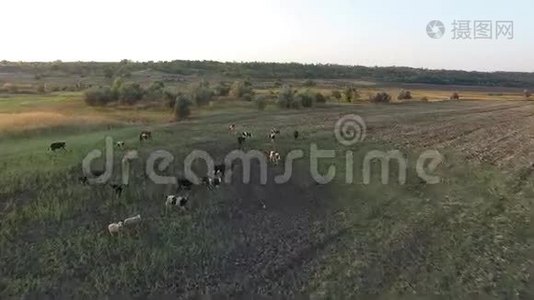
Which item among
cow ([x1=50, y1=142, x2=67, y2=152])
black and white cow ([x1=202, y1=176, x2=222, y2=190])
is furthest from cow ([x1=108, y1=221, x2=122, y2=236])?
cow ([x1=50, y1=142, x2=67, y2=152])

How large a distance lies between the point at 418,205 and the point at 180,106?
1097 inches

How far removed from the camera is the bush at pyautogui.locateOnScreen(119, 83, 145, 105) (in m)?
53.4

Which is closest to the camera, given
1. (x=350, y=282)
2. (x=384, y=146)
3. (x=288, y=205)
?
(x=350, y=282)

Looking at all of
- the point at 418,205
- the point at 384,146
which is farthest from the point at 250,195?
the point at 384,146

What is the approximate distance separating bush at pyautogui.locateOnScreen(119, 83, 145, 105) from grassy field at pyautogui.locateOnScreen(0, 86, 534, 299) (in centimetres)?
2069

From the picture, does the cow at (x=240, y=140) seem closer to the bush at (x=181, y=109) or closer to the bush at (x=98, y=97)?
the bush at (x=181, y=109)

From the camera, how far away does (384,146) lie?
114ft

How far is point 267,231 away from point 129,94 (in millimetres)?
37597

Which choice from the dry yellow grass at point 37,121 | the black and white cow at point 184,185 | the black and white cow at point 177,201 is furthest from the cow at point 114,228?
the dry yellow grass at point 37,121

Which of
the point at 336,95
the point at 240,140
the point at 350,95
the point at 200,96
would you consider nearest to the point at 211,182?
the point at 240,140

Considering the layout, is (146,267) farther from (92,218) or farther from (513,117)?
(513,117)

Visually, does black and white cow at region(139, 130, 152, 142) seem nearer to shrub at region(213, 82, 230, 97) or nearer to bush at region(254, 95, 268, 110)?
bush at region(254, 95, 268, 110)

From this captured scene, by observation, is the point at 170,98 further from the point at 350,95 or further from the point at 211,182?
the point at 350,95

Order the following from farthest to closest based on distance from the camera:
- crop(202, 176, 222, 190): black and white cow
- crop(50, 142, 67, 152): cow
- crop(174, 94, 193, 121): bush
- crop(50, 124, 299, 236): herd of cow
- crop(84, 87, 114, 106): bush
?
crop(84, 87, 114, 106): bush
crop(174, 94, 193, 121): bush
crop(50, 142, 67, 152): cow
crop(202, 176, 222, 190): black and white cow
crop(50, 124, 299, 236): herd of cow
